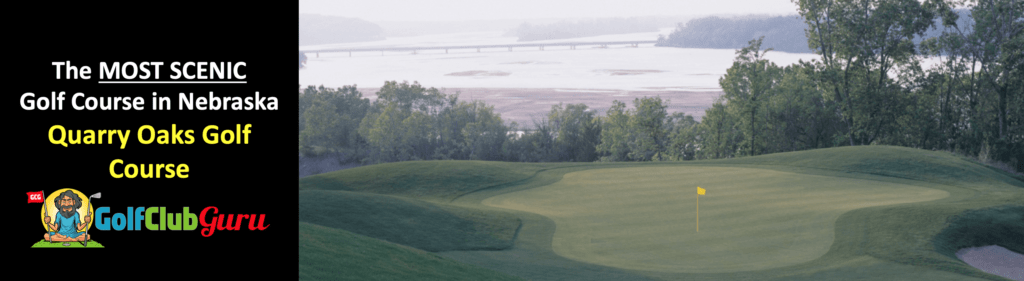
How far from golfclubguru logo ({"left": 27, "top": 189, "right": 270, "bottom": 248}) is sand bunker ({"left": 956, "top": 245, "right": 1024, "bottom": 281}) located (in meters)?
11.5

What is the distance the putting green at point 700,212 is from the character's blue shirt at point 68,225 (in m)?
8.60

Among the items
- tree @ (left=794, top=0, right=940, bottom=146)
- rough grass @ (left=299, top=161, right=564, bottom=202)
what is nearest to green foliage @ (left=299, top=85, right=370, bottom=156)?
tree @ (left=794, top=0, right=940, bottom=146)

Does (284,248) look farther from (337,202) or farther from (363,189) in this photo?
(363,189)

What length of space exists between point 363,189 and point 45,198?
16491mm

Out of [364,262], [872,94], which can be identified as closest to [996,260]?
[364,262]

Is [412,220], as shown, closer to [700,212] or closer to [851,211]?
[700,212]

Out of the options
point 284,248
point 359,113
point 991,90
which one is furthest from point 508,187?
point 359,113

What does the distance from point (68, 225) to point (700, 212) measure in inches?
510

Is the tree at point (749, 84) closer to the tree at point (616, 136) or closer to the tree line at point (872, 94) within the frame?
the tree line at point (872, 94)

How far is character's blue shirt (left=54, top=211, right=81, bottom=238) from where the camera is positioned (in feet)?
12.0

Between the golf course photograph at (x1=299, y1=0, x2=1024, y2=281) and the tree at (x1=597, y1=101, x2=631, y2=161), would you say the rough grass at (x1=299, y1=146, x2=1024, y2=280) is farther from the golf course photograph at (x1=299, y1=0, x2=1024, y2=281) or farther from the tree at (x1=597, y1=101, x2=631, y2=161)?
the tree at (x1=597, y1=101, x2=631, y2=161)

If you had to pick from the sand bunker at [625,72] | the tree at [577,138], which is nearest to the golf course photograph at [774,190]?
the tree at [577,138]

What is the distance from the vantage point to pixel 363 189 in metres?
20.0

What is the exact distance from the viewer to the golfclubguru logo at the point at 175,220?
148 inches
